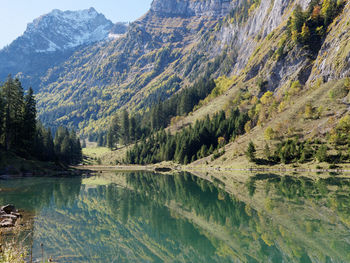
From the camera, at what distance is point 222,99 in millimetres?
182875

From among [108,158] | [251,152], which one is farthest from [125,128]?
[251,152]

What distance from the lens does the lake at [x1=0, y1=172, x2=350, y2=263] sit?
1889 centimetres

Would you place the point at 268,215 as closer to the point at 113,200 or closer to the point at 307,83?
the point at 113,200

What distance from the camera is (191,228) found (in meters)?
26.5

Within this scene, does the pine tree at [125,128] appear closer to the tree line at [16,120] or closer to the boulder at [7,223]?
the tree line at [16,120]

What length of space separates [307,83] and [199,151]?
6442cm

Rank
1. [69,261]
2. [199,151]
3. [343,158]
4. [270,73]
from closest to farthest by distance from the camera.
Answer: [69,261], [343,158], [199,151], [270,73]

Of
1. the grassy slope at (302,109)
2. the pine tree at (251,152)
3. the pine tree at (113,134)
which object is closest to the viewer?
the grassy slope at (302,109)

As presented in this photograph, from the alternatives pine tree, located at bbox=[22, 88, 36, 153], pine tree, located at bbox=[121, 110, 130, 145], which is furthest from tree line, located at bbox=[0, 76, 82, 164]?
pine tree, located at bbox=[121, 110, 130, 145]

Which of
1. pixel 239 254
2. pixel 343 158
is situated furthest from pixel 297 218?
pixel 343 158

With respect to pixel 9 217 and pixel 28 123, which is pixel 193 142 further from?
pixel 9 217

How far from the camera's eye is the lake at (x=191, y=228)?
18.9 m

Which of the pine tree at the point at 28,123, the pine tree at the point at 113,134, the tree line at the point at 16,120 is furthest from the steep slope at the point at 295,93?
the tree line at the point at 16,120

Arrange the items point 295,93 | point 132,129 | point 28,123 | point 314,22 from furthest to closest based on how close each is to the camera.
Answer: point 132,129 → point 314,22 → point 295,93 → point 28,123
